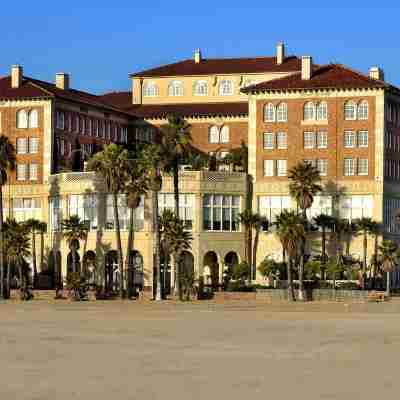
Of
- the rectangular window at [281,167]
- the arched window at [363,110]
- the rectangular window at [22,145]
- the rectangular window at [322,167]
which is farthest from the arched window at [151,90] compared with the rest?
the arched window at [363,110]

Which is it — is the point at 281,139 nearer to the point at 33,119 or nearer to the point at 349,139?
the point at 349,139

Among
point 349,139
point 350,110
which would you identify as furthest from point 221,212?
point 350,110

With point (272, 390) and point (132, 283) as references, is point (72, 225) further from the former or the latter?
point (272, 390)

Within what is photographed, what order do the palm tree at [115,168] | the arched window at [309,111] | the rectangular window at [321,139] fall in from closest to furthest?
1. the palm tree at [115,168]
2. the rectangular window at [321,139]
3. the arched window at [309,111]

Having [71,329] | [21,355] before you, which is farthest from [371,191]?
[21,355]

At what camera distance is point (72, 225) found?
115250 mm

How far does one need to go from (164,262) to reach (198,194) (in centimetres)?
658

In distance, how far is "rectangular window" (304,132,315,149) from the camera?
401ft

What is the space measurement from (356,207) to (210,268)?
12704 millimetres

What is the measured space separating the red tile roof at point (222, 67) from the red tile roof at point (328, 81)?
21.9m

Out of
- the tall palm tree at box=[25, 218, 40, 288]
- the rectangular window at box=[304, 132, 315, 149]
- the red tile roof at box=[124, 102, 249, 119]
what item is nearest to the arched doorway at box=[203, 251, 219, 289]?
the rectangular window at box=[304, 132, 315, 149]

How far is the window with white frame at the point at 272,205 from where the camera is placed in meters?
121

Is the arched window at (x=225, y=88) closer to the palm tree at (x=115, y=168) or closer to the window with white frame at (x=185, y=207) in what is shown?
the window with white frame at (x=185, y=207)

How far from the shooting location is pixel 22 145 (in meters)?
129
